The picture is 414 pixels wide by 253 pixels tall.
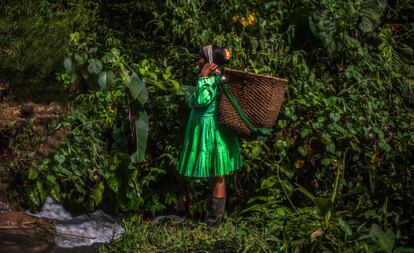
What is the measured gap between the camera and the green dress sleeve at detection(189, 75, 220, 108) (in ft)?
14.4

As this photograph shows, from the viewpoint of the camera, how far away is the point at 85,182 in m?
5.24

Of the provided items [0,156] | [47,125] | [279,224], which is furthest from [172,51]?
[279,224]

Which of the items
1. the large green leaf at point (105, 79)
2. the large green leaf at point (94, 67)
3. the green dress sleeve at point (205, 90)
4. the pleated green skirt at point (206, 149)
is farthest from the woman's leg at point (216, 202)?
the large green leaf at point (94, 67)

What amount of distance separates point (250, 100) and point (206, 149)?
1.83 feet

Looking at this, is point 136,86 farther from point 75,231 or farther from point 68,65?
point 75,231

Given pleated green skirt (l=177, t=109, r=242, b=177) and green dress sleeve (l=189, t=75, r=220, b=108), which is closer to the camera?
green dress sleeve (l=189, t=75, r=220, b=108)

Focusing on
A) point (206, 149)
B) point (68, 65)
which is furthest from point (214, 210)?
point (68, 65)

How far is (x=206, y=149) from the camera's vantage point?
4.56 metres

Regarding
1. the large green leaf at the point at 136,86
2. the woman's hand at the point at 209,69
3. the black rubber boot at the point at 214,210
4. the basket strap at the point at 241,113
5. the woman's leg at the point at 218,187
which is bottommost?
the black rubber boot at the point at 214,210

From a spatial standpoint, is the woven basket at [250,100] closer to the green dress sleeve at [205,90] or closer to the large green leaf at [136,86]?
the green dress sleeve at [205,90]

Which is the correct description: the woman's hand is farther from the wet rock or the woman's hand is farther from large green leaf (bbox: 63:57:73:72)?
the wet rock

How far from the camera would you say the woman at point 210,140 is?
443 cm

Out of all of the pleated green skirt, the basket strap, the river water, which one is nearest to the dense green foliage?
the river water

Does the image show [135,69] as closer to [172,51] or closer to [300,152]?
[172,51]
